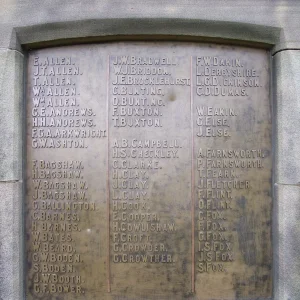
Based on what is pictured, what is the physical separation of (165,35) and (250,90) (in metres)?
1.12

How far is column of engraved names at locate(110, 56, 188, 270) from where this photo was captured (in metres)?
3.36

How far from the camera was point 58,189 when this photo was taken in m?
3.36

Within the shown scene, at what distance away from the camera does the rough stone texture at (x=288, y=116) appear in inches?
127

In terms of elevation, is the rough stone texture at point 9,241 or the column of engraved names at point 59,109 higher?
the column of engraved names at point 59,109

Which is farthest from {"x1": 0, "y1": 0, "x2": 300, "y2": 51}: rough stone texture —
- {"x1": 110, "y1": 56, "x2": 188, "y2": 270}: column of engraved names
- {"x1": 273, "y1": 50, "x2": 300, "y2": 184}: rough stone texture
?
{"x1": 110, "y1": 56, "x2": 188, "y2": 270}: column of engraved names

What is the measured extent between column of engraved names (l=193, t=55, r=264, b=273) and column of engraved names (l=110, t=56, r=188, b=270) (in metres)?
0.29

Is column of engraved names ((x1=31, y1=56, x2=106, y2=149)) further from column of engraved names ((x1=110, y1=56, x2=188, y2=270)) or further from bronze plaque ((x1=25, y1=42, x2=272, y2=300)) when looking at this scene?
column of engraved names ((x1=110, y1=56, x2=188, y2=270))

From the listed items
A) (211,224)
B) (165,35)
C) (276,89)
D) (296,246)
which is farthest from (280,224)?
(165,35)

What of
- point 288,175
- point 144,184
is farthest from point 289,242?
point 144,184

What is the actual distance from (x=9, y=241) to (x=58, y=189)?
72 centimetres

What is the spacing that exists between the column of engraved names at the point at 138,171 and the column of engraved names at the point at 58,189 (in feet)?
0.93

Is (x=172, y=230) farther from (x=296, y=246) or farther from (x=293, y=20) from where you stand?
(x=293, y=20)

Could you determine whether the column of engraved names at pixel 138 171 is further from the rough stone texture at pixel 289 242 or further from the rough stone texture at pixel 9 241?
Result: the rough stone texture at pixel 289 242

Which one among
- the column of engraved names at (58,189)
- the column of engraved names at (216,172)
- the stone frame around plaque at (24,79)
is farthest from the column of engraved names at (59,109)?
the column of engraved names at (216,172)
